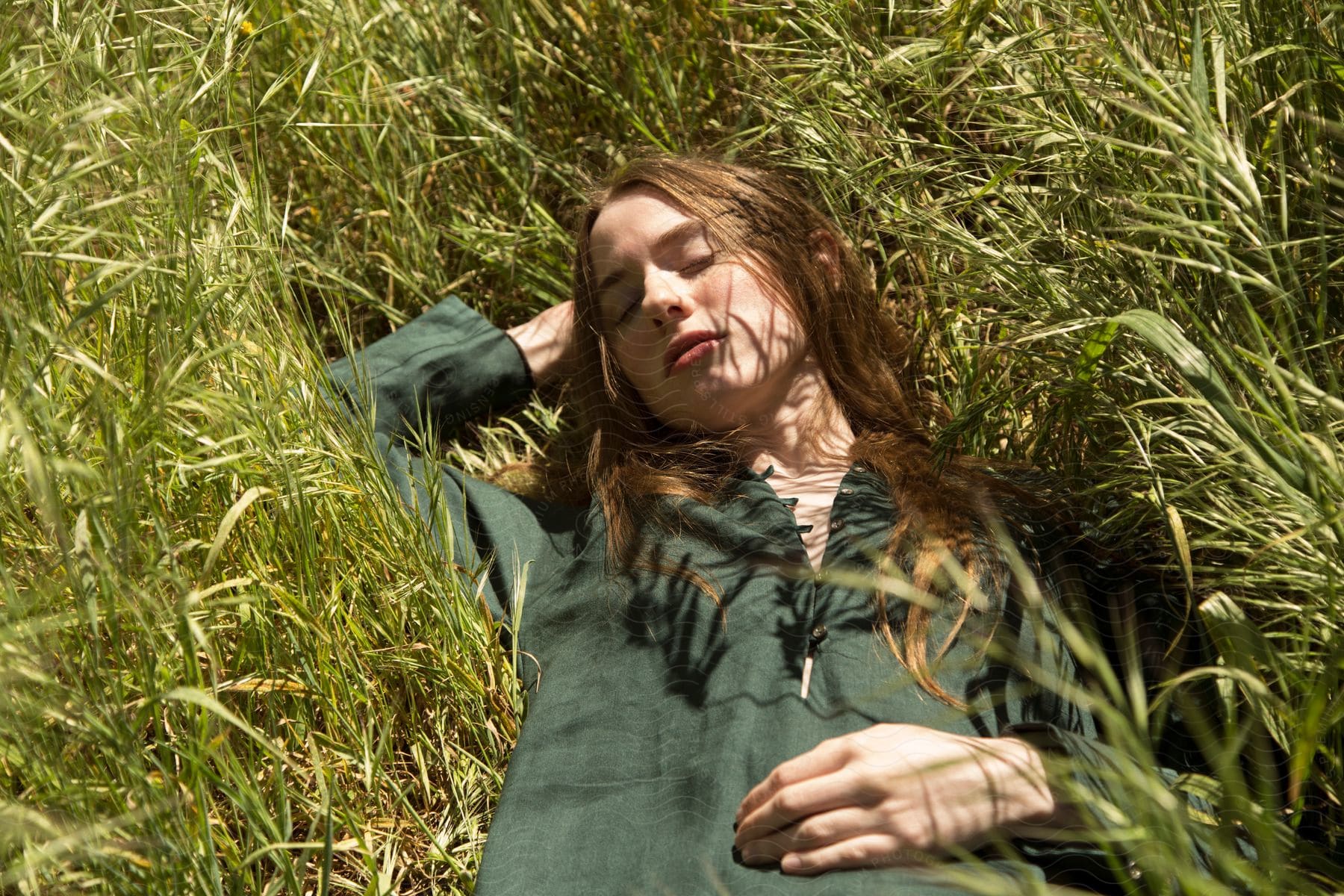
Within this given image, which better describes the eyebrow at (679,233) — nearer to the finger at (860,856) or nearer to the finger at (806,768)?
the finger at (806,768)

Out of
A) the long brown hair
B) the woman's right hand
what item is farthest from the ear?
the woman's right hand

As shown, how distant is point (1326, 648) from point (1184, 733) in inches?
10.2

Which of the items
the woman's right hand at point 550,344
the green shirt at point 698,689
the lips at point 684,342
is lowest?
the green shirt at point 698,689

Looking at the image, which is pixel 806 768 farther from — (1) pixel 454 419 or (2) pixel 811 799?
(1) pixel 454 419

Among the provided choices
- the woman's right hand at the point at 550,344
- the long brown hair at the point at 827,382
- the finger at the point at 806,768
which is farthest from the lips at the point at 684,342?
the finger at the point at 806,768

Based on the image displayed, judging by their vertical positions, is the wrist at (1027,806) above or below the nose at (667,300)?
below

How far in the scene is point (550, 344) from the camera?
197 cm

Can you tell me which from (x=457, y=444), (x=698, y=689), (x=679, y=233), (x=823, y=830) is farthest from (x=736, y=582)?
(x=457, y=444)

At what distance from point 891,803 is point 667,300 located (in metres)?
0.75

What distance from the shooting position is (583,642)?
149cm

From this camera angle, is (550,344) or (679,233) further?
(550,344)

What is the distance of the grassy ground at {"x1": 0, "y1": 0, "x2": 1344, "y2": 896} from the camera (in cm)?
102

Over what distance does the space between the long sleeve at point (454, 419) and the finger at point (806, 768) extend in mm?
521

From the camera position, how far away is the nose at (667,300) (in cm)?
153
